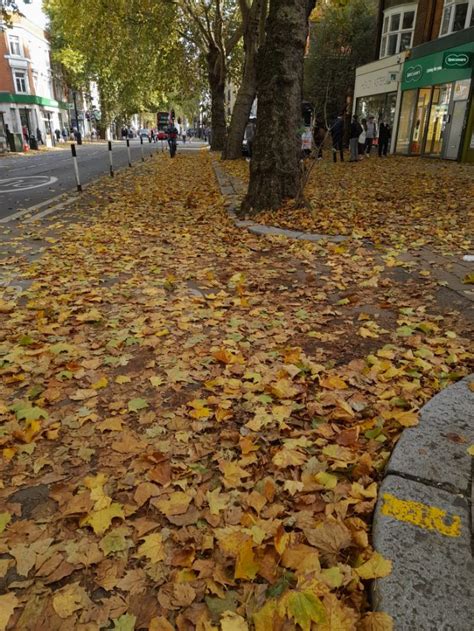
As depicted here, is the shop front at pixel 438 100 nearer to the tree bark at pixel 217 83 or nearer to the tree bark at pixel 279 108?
the tree bark at pixel 217 83

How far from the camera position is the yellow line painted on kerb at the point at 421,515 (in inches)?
72.1

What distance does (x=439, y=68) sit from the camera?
64.7 ft

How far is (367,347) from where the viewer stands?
11.8ft

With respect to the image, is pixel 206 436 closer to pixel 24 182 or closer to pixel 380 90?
pixel 24 182

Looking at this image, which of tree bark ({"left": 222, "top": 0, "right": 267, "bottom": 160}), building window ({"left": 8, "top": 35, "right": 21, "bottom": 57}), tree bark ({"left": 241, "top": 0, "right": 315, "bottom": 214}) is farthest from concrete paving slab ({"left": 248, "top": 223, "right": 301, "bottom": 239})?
building window ({"left": 8, "top": 35, "right": 21, "bottom": 57})

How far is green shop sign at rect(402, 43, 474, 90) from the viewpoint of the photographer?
17469 mm

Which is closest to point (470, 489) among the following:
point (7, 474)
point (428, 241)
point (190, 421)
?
point (190, 421)

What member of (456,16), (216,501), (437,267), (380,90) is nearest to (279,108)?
(437,267)

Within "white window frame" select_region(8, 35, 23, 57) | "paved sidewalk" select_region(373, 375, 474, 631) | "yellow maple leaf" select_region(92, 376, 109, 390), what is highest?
"white window frame" select_region(8, 35, 23, 57)

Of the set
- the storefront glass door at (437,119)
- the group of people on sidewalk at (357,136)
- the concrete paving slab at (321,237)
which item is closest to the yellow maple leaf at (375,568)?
the concrete paving slab at (321,237)

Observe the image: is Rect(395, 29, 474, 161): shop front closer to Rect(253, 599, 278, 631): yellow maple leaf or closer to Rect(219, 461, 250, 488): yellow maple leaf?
Rect(219, 461, 250, 488): yellow maple leaf

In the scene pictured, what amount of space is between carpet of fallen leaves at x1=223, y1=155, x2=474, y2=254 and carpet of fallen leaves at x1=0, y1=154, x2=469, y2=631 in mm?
1652

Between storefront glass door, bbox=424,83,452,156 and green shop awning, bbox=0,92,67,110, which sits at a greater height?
green shop awning, bbox=0,92,67,110

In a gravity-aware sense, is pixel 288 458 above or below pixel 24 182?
above
